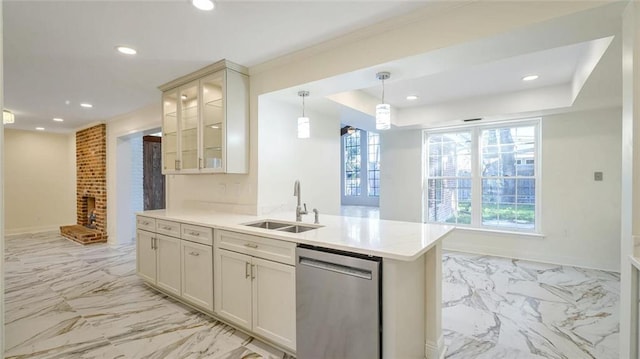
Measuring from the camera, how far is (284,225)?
2830 millimetres

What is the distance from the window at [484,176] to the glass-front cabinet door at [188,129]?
4111 mm

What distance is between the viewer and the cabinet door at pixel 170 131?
12.1 ft

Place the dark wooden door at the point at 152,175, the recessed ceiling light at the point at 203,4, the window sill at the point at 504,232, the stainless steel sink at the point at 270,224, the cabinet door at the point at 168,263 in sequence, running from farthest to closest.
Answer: the dark wooden door at the point at 152,175 → the window sill at the point at 504,232 → the cabinet door at the point at 168,263 → the stainless steel sink at the point at 270,224 → the recessed ceiling light at the point at 203,4

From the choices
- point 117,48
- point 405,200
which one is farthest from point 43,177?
point 405,200

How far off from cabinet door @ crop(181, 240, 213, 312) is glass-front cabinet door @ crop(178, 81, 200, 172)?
1.03 metres

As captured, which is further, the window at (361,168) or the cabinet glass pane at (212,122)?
the window at (361,168)

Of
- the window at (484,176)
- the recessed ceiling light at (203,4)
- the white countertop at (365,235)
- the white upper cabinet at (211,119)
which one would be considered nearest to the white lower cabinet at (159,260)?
the white countertop at (365,235)

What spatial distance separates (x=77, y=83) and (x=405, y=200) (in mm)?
5362

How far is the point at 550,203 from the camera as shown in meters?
4.48

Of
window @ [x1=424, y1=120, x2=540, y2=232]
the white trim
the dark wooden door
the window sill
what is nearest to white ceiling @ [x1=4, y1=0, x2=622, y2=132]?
window @ [x1=424, y1=120, x2=540, y2=232]

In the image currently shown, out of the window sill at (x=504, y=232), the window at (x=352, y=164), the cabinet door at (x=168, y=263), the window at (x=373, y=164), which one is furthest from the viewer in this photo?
the window at (x=352, y=164)

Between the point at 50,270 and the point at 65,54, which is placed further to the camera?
the point at 50,270

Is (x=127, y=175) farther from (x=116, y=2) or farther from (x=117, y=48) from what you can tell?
(x=116, y=2)

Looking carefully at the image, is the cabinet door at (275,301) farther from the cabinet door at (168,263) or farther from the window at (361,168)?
the window at (361,168)
